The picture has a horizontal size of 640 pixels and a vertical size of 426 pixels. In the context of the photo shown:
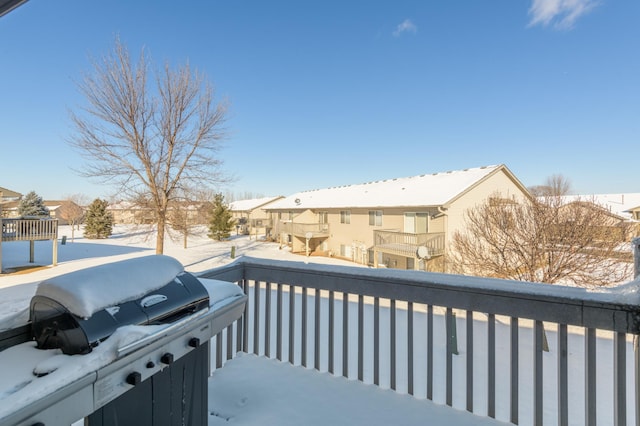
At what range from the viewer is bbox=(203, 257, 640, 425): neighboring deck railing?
1554 millimetres

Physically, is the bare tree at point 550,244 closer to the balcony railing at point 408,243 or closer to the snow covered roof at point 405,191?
the balcony railing at point 408,243

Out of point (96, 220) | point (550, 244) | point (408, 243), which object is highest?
point (96, 220)

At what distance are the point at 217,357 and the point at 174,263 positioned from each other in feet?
4.75

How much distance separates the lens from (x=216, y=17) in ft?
25.1

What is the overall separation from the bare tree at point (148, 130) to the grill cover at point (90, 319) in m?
11.5

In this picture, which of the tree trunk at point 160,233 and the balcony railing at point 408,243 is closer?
the tree trunk at point 160,233

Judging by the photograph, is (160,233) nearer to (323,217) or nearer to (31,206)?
(323,217)

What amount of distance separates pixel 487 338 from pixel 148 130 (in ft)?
42.6

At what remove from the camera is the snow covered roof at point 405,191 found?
12.9 meters

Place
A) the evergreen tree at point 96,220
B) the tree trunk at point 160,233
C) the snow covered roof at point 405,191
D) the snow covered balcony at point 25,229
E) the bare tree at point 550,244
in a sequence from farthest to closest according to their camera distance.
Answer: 1. the evergreen tree at point 96,220
2. the snow covered roof at point 405,191
3. the snow covered balcony at point 25,229
4. the tree trunk at point 160,233
5. the bare tree at point 550,244

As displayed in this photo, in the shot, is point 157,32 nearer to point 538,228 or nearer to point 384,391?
point 384,391

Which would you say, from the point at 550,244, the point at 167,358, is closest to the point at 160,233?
the point at 167,358

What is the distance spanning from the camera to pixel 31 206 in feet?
69.7

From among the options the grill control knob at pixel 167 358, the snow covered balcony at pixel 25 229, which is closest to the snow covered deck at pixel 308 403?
the grill control knob at pixel 167 358
